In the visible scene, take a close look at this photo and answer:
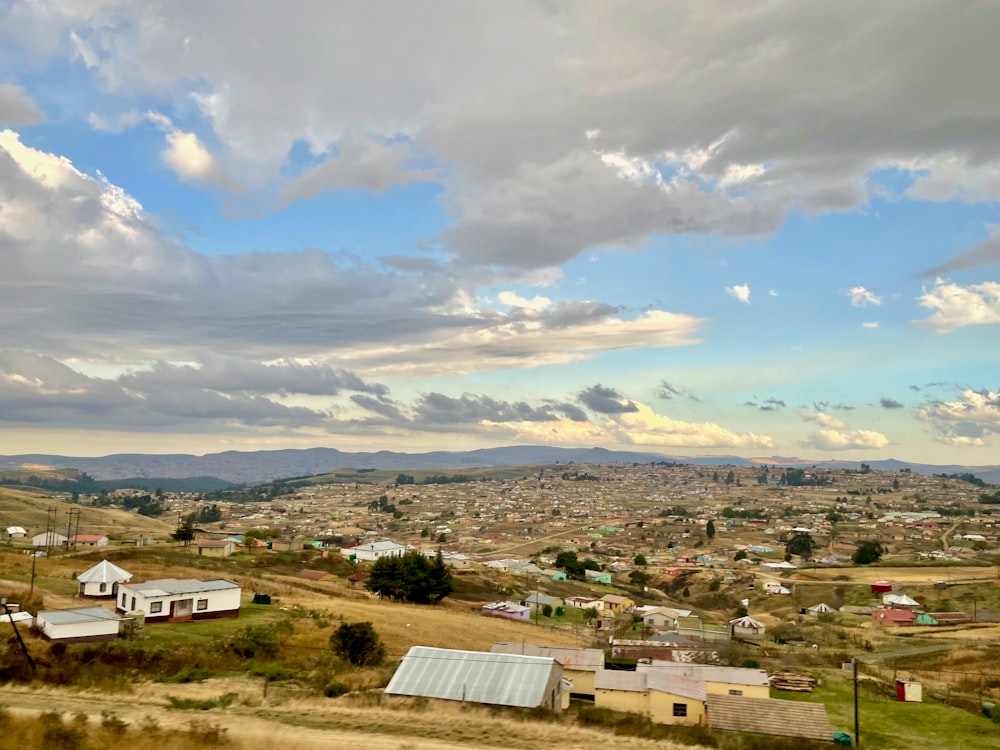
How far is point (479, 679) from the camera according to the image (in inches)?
1158

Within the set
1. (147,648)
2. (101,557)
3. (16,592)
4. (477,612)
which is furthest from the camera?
(101,557)

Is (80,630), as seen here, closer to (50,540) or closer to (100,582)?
(100,582)

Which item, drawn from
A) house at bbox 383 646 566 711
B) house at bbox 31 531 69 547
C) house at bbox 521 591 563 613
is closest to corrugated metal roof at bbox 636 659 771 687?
house at bbox 383 646 566 711

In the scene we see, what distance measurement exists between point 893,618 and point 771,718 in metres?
51.4

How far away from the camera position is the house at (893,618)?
229 ft

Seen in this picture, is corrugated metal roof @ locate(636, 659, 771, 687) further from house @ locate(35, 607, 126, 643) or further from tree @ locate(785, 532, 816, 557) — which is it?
tree @ locate(785, 532, 816, 557)

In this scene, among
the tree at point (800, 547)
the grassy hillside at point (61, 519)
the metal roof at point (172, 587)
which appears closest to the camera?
the metal roof at point (172, 587)

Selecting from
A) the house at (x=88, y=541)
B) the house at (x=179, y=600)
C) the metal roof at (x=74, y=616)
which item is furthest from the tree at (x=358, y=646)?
the house at (x=88, y=541)

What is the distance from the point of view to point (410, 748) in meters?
21.8

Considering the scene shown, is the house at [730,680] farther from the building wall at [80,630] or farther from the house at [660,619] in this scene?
the house at [660,619]

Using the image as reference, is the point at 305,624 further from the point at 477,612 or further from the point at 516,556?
the point at 516,556

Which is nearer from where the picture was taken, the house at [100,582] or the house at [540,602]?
the house at [100,582]

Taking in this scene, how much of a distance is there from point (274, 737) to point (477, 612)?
149ft

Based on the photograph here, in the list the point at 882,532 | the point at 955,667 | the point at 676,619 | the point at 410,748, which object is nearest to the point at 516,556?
the point at 676,619
